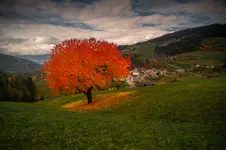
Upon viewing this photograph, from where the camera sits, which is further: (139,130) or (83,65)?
(83,65)

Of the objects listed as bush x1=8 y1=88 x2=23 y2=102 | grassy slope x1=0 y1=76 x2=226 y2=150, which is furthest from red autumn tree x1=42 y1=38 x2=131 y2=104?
bush x1=8 y1=88 x2=23 y2=102

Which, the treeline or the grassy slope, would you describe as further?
Result: the treeline

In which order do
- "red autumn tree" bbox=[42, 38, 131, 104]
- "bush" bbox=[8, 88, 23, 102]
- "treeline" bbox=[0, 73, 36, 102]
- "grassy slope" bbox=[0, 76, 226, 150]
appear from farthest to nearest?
"bush" bbox=[8, 88, 23, 102]
"treeline" bbox=[0, 73, 36, 102]
"red autumn tree" bbox=[42, 38, 131, 104]
"grassy slope" bbox=[0, 76, 226, 150]

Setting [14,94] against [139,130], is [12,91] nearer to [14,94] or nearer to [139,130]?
[14,94]

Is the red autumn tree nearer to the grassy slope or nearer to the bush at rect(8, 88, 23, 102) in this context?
the grassy slope

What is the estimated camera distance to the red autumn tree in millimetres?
44594

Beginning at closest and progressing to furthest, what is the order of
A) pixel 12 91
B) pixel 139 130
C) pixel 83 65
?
pixel 139 130
pixel 83 65
pixel 12 91

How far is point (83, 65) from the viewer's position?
4569 cm

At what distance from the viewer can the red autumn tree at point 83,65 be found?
146 ft

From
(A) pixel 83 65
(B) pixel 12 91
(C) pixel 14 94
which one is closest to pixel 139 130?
(A) pixel 83 65

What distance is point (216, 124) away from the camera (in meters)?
25.5

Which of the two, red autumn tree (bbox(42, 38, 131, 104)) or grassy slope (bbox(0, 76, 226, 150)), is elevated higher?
red autumn tree (bbox(42, 38, 131, 104))

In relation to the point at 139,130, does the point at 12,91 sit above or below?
above

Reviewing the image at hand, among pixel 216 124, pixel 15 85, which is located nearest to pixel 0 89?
pixel 15 85
